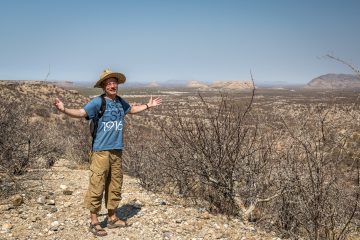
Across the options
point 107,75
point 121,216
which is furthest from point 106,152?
point 121,216

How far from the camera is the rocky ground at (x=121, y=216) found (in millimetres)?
5074

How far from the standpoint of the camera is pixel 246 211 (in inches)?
234

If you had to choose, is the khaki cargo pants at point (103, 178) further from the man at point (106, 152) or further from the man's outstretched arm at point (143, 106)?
the man's outstretched arm at point (143, 106)

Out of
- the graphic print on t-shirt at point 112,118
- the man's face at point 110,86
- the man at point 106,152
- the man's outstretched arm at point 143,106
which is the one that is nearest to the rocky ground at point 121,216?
the man at point 106,152

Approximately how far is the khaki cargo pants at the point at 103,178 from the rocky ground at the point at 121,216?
393 mm

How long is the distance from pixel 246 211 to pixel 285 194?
2.17 ft

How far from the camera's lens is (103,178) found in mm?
5023

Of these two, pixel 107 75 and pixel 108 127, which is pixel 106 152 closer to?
pixel 108 127

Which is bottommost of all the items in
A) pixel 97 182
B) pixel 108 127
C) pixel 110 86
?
pixel 97 182

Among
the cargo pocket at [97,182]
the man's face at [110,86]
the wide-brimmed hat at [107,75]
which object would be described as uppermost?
the wide-brimmed hat at [107,75]

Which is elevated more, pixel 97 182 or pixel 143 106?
pixel 143 106

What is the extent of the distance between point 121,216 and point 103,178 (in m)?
0.92

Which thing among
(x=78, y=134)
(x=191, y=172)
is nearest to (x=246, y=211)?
(x=191, y=172)

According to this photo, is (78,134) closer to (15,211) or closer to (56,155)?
(56,155)
